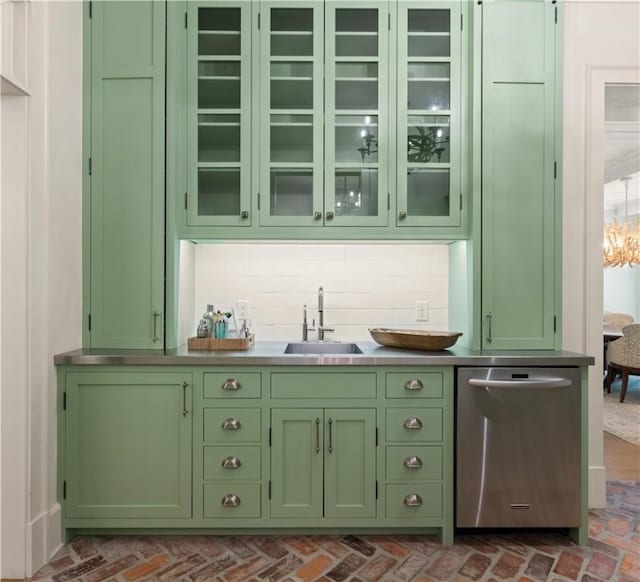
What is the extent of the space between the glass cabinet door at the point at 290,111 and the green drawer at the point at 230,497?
138 cm

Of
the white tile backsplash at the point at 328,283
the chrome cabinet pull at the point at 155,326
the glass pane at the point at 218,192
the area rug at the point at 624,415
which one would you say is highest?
the glass pane at the point at 218,192

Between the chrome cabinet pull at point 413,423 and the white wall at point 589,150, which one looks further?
→ the white wall at point 589,150

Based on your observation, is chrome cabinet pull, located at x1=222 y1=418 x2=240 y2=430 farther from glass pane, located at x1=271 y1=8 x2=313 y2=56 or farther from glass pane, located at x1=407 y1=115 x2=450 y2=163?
glass pane, located at x1=271 y1=8 x2=313 y2=56

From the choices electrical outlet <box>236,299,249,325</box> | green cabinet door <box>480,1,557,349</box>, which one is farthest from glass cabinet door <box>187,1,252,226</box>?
green cabinet door <box>480,1,557,349</box>

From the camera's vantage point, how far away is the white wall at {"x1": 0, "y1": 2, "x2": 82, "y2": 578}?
1950 mm

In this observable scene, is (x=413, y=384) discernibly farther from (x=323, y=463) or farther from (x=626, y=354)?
(x=626, y=354)

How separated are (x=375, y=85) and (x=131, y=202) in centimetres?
148

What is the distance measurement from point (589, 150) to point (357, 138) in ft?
4.61

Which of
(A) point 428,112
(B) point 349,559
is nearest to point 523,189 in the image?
(A) point 428,112

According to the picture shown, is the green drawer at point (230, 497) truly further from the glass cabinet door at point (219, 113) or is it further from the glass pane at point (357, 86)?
the glass pane at point (357, 86)

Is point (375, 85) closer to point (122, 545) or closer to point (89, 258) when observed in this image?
point (89, 258)

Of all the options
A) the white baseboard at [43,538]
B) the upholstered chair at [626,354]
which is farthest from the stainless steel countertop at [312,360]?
the upholstered chair at [626,354]

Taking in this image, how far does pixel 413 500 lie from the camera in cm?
215

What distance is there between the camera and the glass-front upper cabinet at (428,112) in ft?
7.88
